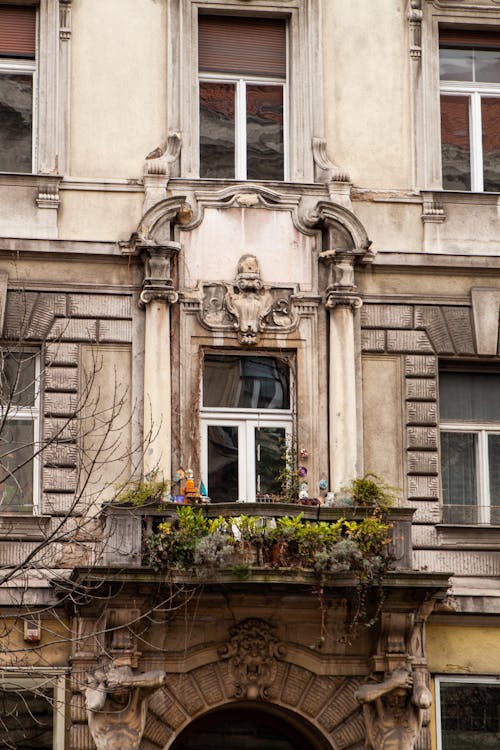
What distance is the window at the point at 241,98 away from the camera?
2239 centimetres

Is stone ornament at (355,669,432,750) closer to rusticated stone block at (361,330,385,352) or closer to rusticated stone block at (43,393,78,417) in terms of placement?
rusticated stone block at (361,330,385,352)

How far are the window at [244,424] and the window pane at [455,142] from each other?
3046 mm

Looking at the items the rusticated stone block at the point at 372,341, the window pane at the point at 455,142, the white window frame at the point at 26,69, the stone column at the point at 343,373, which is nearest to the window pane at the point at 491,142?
the window pane at the point at 455,142

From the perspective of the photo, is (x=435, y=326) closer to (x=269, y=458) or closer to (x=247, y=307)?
(x=247, y=307)

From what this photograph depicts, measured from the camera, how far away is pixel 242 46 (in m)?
22.7

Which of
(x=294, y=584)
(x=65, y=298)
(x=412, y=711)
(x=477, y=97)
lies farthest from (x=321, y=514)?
(x=477, y=97)

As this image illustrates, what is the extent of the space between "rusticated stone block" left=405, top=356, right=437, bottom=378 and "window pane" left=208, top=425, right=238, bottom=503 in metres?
2.04

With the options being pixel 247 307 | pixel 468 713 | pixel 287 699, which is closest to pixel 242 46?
pixel 247 307

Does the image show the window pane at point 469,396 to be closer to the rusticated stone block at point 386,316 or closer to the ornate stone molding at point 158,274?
the rusticated stone block at point 386,316

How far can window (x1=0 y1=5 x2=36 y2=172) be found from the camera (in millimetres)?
22094

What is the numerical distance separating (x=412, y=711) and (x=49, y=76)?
313 inches

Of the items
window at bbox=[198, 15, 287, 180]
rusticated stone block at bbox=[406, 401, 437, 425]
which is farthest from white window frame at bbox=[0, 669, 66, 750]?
window at bbox=[198, 15, 287, 180]

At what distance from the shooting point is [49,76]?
2202cm

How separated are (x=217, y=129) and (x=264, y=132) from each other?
54cm
